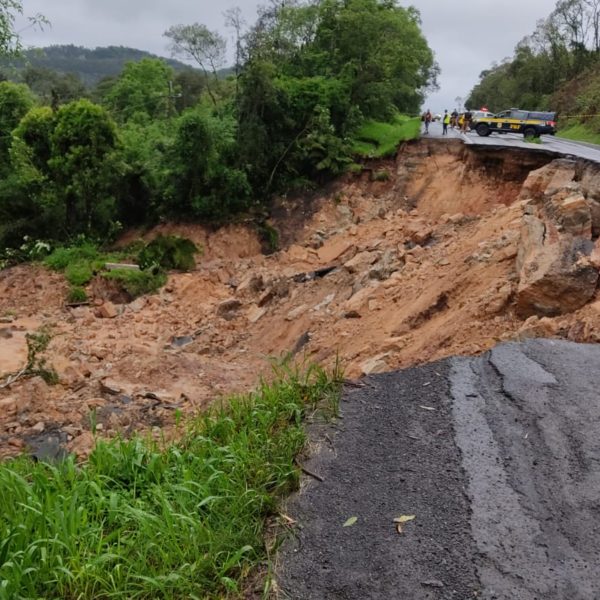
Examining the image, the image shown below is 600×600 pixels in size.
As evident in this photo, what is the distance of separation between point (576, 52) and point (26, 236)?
124 feet

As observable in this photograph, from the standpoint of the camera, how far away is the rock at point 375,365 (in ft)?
22.2

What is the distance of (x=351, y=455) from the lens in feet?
14.7

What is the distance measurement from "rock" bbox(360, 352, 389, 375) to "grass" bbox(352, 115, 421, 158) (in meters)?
13.2

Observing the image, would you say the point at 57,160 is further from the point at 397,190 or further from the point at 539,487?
the point at 539,487

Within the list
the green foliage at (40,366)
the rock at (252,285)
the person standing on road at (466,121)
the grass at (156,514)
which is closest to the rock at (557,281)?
the grass at (156,514)

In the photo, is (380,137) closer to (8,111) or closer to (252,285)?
(252,285)

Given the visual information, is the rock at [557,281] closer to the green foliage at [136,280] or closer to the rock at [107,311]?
the rock at [107,311]

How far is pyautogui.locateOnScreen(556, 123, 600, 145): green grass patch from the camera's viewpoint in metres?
Answer: 25.1

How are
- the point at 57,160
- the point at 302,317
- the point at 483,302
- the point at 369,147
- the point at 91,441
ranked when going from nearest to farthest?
the point at 91,441, the point at 483,302, the point at 302,317, the point at 57,160, the point at 369,147

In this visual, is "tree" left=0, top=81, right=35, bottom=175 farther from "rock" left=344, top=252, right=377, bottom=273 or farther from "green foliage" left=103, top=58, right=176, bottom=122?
"rock" left=344, top=252, right=377, bottom=273

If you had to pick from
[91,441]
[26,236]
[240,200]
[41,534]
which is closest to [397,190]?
[240,200]

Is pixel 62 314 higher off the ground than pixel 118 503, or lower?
lower

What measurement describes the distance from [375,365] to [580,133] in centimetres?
2556

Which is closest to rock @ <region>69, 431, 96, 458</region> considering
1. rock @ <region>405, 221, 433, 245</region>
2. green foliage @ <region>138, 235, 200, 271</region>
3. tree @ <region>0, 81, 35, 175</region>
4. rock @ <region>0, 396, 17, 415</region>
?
rock @ <region>0, 396, 17, 415</region>
